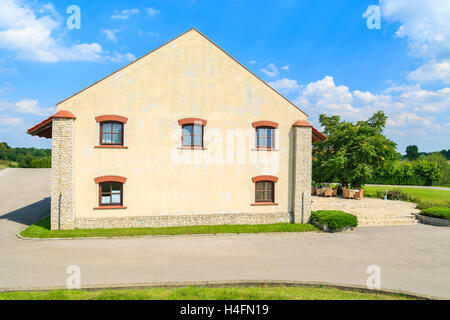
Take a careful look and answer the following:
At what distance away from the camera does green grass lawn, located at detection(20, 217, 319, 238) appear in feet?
39.9

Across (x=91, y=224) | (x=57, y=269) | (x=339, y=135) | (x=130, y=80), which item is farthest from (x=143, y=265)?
(x=339, y=135)

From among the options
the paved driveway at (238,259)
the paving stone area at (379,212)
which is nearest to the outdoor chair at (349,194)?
the paving stone area at (379,212)

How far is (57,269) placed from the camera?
8.45 metres

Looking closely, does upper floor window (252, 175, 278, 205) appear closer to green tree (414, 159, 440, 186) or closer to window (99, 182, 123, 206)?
window (99, 182, 123, 206)

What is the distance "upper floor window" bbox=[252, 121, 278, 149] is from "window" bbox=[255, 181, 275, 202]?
2329 millimetres

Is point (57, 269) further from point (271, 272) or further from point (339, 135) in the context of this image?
point (339, 135)

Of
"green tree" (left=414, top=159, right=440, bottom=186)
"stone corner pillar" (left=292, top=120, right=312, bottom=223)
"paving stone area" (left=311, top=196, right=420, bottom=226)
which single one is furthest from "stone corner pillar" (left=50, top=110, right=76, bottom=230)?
"green tree" (left=414, top=159, right=440, bottom=186)

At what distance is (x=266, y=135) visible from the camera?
15.1 metres

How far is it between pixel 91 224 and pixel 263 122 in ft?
37.5

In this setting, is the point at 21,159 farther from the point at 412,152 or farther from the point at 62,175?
the point at 412,152

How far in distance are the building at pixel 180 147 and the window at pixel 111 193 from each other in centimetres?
5

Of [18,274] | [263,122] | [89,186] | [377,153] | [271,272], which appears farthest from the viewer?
[377,153]

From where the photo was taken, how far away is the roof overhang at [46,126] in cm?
1253

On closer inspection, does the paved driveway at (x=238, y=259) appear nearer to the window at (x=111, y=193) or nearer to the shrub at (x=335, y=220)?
the shrub at (x=335, y=220)
